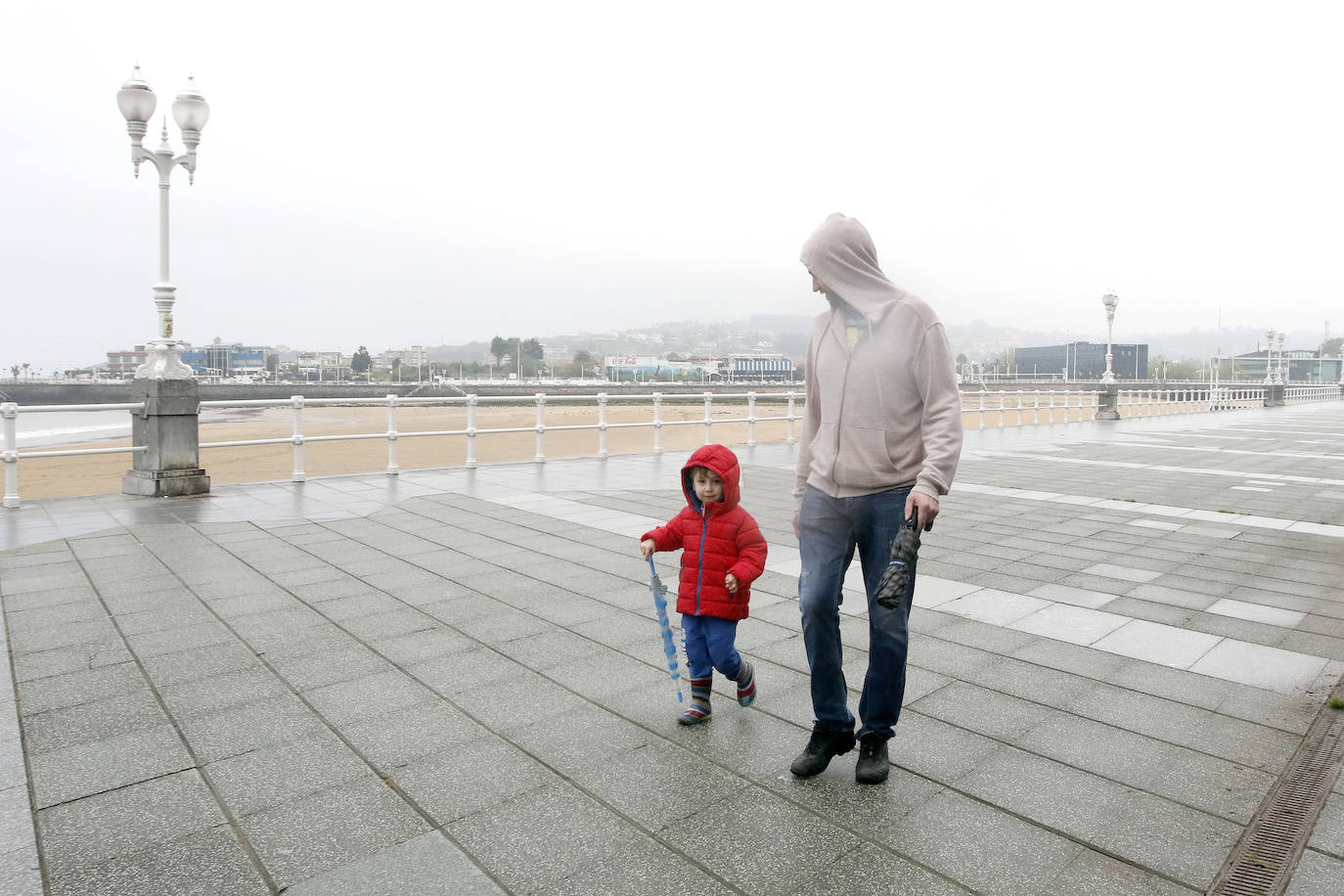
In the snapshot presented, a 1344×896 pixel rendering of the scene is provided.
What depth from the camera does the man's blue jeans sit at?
110 inches

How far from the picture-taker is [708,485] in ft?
10.6

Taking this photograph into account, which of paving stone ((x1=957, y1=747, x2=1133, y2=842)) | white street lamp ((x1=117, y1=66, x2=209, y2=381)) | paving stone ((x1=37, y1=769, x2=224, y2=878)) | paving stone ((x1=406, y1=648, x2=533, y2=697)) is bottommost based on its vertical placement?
paving stone ((x1=37, y1=769, x2=224, y2=878))

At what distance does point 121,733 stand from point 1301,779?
4.09m

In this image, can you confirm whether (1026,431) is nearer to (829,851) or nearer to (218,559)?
(218,559)

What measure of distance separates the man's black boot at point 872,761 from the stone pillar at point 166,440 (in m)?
8.53

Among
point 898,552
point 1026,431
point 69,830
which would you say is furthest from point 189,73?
point 1026,431

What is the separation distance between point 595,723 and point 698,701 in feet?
1.31

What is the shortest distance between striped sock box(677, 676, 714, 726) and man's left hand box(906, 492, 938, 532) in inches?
46.4

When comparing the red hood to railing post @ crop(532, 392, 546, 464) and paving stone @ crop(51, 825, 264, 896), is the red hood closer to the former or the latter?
paving stone @ crop(51, 825, 264, 896)

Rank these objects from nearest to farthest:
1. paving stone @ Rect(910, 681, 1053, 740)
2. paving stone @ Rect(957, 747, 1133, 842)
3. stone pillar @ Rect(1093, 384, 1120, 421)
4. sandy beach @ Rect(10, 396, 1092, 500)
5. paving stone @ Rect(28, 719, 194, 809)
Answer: paving stone @ Rect(957, 747, 1133, 842) < paving stone @ Rect(28, 719, 194, 809) < paving stone @ Rect(910, 681, 1053, 740) < sandy beach @ Rect(10, 396, 1092, 500) < stone pillar @ Rect(1093, 384, 1120, 421)

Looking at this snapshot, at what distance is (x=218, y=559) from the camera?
20.7ft

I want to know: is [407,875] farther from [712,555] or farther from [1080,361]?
[1080,361]

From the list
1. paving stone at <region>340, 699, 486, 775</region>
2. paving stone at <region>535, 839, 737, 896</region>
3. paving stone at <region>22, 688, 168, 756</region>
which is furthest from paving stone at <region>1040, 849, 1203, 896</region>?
paving stone at <region>22, 688, 168, 756</region>

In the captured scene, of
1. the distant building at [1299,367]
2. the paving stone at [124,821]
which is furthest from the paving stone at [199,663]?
the distant building at [1299,367]
